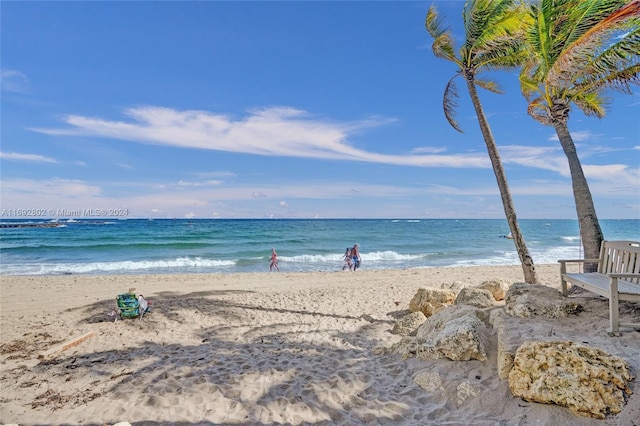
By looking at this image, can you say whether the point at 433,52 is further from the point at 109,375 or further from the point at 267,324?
the point at 109,375

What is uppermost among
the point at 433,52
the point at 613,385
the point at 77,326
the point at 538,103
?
the point at 433,52

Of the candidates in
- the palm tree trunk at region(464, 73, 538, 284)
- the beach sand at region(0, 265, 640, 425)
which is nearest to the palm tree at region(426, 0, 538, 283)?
the palm tree trunk at region(464, 73, 538, 284)

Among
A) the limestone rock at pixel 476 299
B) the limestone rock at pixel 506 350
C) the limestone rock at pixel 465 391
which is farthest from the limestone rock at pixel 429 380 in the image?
the limestone rock at pixel 476 299

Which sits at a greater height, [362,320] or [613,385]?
[613,385]

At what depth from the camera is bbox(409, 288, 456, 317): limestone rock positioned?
8016 mm

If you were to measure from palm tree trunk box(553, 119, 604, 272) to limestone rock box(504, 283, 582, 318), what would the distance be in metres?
1.47

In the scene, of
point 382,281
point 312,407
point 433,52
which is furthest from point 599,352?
point 382,281

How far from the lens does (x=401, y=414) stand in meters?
3.78

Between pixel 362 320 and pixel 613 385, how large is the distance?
5.24m

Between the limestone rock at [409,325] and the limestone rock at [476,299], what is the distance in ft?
2.89

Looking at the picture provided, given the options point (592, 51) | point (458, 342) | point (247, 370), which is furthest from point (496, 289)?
point (247, 370)

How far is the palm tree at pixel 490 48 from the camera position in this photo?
294 inches

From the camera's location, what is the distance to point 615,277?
13.4 ft

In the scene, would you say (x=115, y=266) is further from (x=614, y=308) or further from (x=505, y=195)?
(x=614, y=308)
